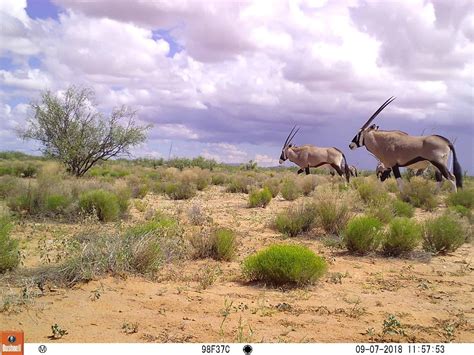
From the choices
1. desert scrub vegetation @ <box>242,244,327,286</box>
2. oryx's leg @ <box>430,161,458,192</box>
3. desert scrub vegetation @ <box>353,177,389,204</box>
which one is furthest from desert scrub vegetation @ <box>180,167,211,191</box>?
desert scrub vegetation @ <box>242,244,327,286</box>

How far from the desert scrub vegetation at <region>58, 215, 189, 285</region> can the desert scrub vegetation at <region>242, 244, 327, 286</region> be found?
1.40m

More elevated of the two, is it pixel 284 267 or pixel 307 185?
pixel 307 185

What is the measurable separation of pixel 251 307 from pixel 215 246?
301cm

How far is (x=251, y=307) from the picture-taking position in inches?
244

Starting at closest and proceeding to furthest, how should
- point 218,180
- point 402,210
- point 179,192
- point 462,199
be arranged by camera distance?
point 402,210 → point 462,199 → point 179,192 → point 218,180

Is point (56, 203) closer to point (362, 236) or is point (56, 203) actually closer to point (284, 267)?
point (362, 236)

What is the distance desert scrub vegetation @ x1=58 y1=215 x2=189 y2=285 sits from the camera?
6.73 meters

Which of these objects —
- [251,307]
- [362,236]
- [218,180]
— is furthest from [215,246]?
[218,180]

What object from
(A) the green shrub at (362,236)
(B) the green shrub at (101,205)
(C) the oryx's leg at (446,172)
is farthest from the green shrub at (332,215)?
(C) the oryx's leg at (446,172)

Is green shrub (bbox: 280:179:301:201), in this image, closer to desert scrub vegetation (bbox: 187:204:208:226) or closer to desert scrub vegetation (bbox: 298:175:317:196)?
desert scrub vegetation (bbox: 298:175:317:196)

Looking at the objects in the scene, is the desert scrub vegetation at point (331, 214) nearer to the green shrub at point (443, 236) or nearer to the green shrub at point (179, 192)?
the green shrub at point (443, 236)

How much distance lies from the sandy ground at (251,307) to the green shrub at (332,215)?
9.61ft

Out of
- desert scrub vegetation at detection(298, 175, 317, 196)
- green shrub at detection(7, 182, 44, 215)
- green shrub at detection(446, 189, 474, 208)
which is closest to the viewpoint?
green shrub at detection(7, 182, 44, 215)

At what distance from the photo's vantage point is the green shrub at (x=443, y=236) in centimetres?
1027
